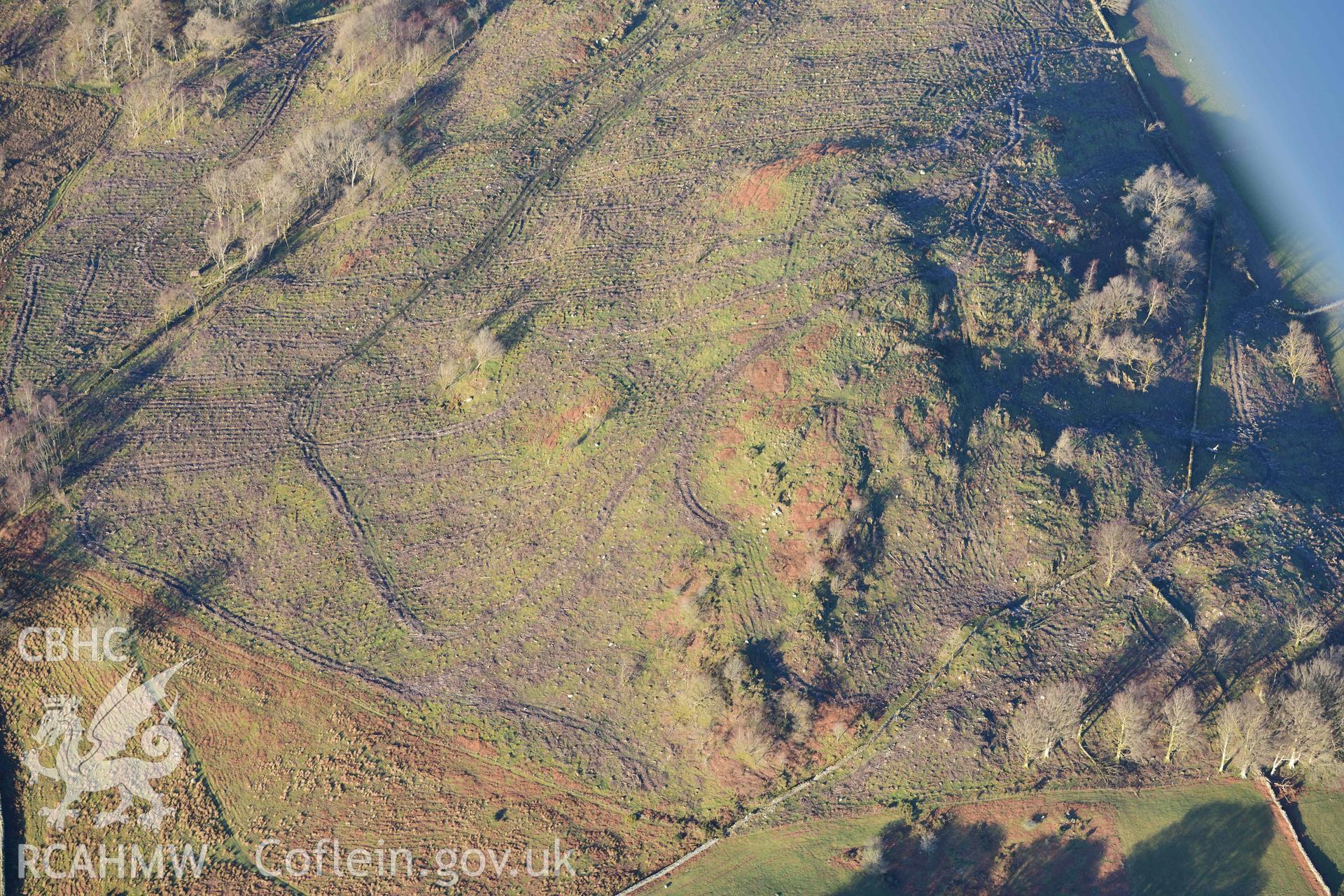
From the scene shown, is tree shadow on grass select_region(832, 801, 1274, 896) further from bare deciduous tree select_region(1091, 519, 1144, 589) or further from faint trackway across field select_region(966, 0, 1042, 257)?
faint trackway across field select_region(966, 0, 1042, 257)

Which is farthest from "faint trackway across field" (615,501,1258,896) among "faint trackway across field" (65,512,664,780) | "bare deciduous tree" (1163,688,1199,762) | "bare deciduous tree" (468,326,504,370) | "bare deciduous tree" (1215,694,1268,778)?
"bare deciduous tree" (468,326,504,370)

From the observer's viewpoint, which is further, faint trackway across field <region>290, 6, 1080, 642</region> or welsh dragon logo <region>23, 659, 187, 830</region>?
faint trackway across field <region>290, 6, 1080, 642</region>

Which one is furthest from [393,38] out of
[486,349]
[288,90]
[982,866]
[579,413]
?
[982,866]

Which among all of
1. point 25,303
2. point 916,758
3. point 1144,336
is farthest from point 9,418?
point 1144,336

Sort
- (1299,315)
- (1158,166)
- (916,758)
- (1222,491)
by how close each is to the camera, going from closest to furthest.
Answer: (916,758) < (1222,491) < (1299,315) < (1158,166)

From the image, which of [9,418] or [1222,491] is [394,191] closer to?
[9,418]

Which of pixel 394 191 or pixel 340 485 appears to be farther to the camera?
pixel 394 191
